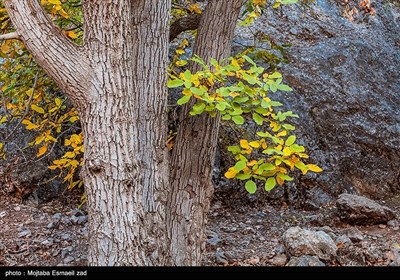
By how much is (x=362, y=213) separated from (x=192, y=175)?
7.57 feet

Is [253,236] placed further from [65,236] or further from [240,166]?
[240,166]

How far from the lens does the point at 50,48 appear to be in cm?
260

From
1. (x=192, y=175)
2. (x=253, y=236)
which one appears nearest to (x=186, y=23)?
(x=192, y=175)

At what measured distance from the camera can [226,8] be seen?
3445 millimetres

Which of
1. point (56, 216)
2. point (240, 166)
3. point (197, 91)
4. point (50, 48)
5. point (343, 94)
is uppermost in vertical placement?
point (50, 48)

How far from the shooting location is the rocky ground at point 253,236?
3889mm

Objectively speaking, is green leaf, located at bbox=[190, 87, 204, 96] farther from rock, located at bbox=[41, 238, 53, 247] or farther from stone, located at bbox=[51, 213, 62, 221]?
stone, located at bbox=[51, 213, 62, 221]

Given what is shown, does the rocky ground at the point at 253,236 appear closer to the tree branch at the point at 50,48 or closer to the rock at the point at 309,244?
the rock at the point at 309,244

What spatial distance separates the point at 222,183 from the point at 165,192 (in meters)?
2.34

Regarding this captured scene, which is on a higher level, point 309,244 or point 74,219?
point 309,244

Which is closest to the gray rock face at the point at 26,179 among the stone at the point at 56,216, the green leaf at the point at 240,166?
the stone at the point at 56,216

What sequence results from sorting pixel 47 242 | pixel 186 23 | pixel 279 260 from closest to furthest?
pixel 279 260 < pixel 186 23 < pixel 47 242

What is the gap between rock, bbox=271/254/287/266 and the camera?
3.90m
